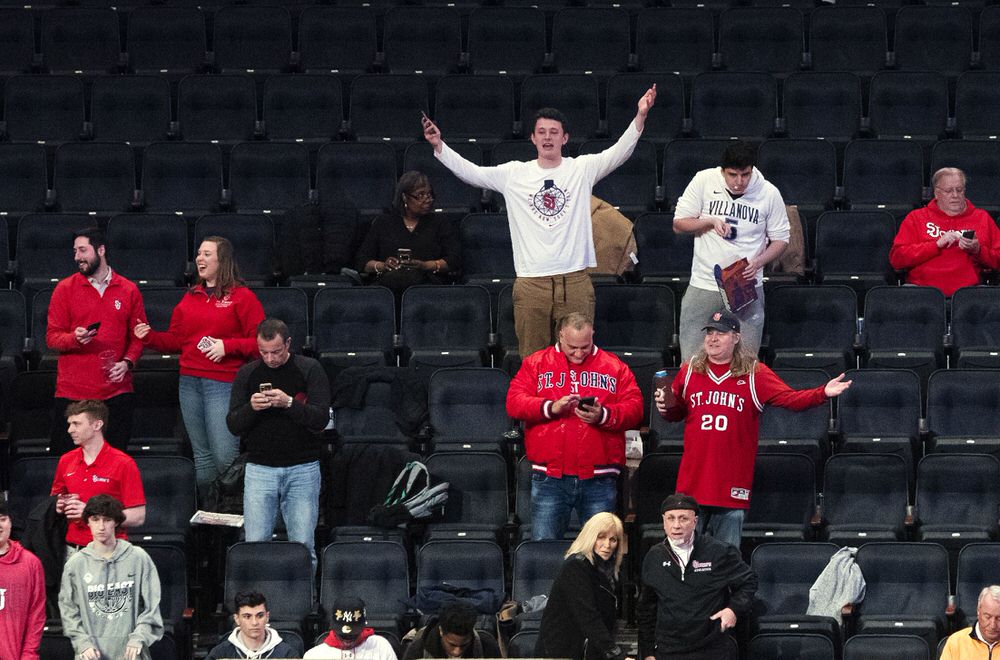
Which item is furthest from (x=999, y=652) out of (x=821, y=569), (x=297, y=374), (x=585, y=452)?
(x=297, y=374)

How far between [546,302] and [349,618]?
2.65 meters

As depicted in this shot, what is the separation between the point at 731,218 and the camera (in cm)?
1000

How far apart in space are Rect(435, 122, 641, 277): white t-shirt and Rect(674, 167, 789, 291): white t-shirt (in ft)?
1.63

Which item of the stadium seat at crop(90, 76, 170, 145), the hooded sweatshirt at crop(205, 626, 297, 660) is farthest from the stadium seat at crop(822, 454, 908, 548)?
the stadium seat at crop(90, 76, 170, 145)

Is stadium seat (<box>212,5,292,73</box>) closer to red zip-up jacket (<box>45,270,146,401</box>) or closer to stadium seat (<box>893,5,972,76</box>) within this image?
red zip-up jacket (<box>45,270,146,401</box>)

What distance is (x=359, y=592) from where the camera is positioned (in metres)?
9.08

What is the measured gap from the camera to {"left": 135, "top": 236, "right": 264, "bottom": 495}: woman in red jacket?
9.86 m

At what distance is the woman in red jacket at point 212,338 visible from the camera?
9.86m

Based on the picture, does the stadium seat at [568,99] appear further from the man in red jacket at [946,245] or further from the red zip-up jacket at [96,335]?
the red zip-up jacket at [96,335]

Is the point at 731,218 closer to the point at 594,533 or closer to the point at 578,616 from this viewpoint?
the point at 594,533

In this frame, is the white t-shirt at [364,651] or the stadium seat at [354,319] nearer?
the white t-shirt at [364,651]

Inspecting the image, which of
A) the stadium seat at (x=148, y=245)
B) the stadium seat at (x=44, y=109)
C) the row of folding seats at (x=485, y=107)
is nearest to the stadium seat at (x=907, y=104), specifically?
the row of folding seats at (x=485, y=107)

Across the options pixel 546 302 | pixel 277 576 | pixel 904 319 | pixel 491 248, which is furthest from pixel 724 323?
pixel 491 248

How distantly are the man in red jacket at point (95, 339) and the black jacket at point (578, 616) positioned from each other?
9.89ft
